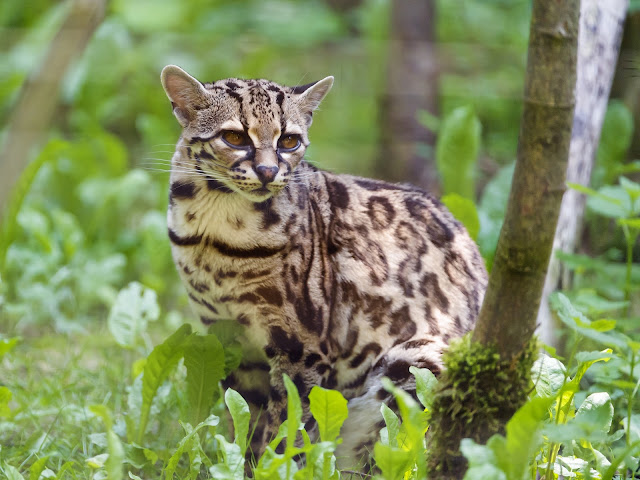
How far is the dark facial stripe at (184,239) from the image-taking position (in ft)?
9.89

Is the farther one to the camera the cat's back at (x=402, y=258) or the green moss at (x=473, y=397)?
the cat's back at (x=402, y=258)

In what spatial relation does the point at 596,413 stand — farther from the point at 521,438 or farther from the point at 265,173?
the point at 265,173

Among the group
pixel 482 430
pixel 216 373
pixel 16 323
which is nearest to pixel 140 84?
pixel 16 323

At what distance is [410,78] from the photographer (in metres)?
6.90

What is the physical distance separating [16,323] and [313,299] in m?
2.53

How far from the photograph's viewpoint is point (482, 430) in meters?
2.51

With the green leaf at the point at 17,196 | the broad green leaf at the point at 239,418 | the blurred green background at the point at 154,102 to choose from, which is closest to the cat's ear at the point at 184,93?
the blurred green background at the point at 154,102

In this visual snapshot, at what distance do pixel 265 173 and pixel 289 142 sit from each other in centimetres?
27

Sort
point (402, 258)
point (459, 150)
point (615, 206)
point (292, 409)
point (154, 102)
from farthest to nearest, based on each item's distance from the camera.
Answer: point (154, 102), point (459, 150), point (615, 206), point (402, 258), point (292, 409)

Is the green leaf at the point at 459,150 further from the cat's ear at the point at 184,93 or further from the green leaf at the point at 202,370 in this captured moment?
the green leaf at the point at 202,370

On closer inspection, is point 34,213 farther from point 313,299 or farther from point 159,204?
point 313,299

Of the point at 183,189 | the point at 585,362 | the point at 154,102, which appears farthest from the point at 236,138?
the point at 154,102

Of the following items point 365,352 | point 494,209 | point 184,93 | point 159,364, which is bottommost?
point 159,364

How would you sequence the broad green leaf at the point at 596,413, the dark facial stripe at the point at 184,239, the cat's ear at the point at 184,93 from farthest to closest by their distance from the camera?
the dark facial stripe at the point at 184,239 → the cat's ear at the point at 184,93 → the broad green leaf at the point at 596,413
